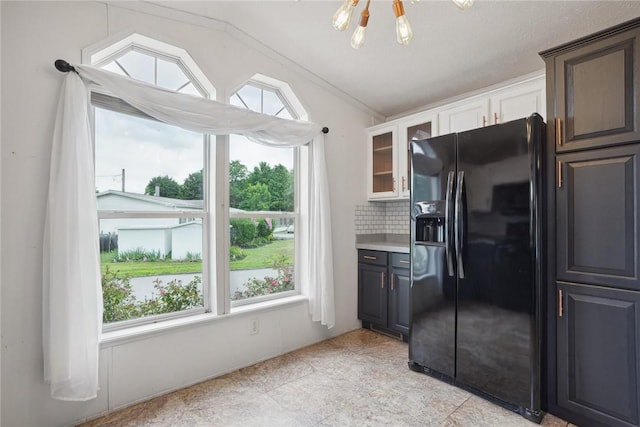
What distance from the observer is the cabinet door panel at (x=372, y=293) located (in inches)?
130

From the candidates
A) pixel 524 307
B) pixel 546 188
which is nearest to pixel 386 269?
pixel 524 307

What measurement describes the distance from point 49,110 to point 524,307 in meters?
3.13

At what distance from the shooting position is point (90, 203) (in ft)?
6.36

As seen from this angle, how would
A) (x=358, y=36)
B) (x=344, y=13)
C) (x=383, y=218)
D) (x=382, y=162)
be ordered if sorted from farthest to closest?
(x=383, y=218)
(x=382, y=162)
(x=358, y=36)
(x=344, y=13)

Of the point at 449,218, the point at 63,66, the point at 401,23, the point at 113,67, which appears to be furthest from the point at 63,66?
the point at 449,218

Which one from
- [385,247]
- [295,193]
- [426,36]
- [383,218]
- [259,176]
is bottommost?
[385,247]

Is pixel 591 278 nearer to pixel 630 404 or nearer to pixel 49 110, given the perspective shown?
pixel 630 404

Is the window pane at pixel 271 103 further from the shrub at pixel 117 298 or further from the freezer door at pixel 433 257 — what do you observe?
the shrub at pixel 117 298

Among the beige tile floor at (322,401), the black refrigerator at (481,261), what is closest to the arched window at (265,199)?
the beige tile floor at (322,401)

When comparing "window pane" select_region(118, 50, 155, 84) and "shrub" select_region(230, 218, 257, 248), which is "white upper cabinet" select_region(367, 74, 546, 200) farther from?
"window pane" select_region(118, 50, 155, 84)

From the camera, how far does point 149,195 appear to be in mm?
2373

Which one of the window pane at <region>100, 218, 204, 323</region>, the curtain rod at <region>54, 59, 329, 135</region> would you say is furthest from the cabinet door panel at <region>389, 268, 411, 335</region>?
the curtain rod at <region>54, 59, 329, 135</region>

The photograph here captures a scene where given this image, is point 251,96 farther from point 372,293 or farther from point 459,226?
point 372,293

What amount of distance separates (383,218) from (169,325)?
2.61m
